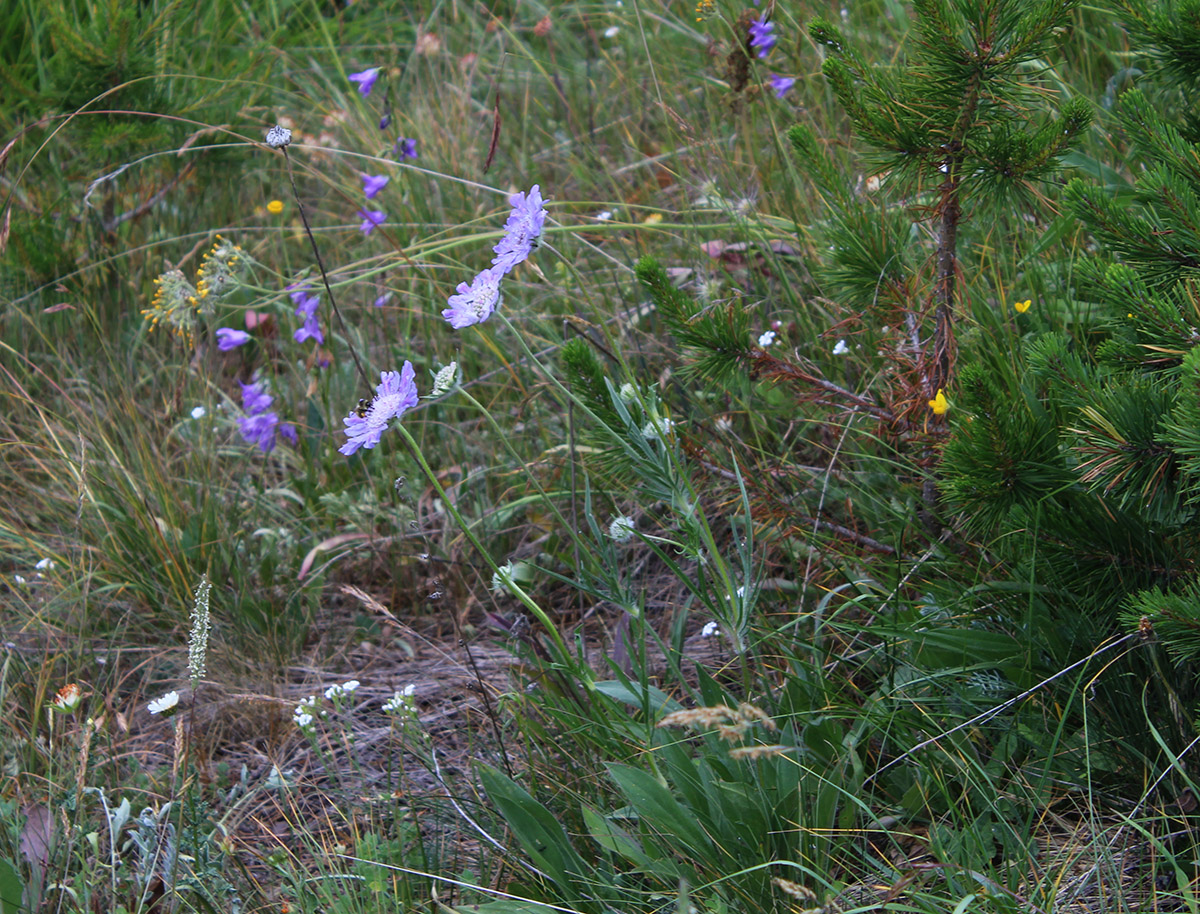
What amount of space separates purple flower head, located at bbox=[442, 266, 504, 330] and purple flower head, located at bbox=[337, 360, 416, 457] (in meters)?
0.10

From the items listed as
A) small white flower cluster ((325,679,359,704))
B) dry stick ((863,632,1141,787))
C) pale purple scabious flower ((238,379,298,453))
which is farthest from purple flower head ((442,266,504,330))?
pale purple scabious flower ((238,379,298,453))

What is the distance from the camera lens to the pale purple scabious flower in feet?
8.05

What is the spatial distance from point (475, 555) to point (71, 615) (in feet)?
2.85

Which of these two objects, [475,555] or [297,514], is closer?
[475,555]

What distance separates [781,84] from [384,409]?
185cm

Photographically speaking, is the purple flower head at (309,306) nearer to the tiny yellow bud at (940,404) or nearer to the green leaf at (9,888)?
the green leaf at (9,888)

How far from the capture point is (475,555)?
7.22 ft

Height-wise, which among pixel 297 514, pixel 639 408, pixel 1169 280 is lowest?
pixel 297 514

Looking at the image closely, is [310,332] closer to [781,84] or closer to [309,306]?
[309,306]

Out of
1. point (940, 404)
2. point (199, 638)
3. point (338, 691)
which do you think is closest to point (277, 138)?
point (199, 638)

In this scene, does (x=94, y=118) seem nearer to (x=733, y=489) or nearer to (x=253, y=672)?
(x=253, y=672)

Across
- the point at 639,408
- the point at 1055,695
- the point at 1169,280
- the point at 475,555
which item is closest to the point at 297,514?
the point at 475,555

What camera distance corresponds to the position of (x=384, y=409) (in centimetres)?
127

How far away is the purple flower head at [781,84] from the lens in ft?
8.52
